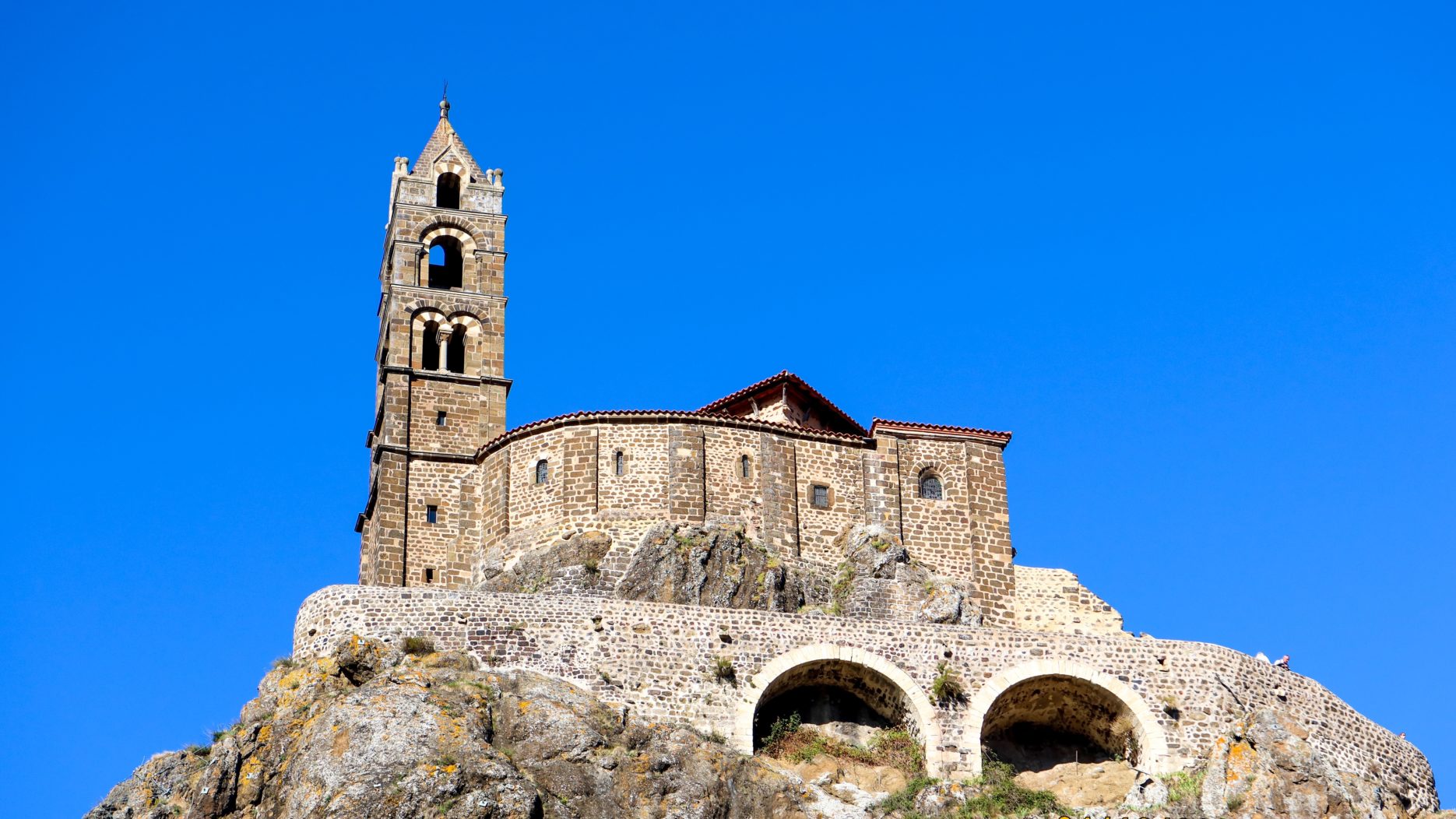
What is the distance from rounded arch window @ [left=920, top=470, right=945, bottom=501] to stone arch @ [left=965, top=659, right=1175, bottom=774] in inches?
352

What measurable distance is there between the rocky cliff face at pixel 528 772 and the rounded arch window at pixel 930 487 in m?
10.8

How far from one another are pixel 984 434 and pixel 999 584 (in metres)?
4.70

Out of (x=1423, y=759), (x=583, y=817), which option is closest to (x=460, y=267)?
(x=583, y=817)

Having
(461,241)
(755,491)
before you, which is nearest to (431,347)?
(461,241)

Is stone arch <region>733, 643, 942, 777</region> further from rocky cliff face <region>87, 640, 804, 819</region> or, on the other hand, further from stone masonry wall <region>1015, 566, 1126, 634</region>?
stone masonry wall <region>1015, 566, 1126, 634</region>

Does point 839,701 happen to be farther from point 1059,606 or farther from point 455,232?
point 455,232

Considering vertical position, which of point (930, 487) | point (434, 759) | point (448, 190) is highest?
point (448, 190)

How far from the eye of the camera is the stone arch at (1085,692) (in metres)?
58.9

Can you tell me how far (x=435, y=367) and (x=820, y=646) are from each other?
18.3 m

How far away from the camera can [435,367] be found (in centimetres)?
7169

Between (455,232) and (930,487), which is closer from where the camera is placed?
(930,487)

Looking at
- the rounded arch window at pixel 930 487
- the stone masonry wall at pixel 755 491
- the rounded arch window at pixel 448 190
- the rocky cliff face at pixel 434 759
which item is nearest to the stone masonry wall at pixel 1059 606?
the stone masonry wall at pixel 755 491

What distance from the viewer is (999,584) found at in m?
66.4

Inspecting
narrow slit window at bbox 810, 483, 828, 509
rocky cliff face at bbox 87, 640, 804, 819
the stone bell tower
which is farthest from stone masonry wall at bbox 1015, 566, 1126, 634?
the stone bell tower
